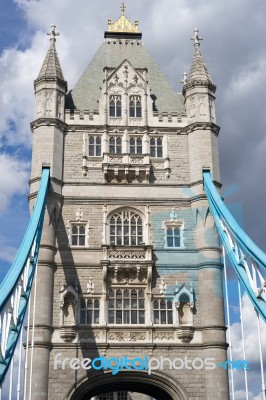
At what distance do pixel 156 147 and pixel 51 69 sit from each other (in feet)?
21.5

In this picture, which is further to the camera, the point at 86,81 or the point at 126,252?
the point at 86,81

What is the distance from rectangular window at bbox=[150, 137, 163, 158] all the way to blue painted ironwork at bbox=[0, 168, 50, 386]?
634cm

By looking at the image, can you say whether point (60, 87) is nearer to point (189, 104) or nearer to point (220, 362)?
point (189, 104)

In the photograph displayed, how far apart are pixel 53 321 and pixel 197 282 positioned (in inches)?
249

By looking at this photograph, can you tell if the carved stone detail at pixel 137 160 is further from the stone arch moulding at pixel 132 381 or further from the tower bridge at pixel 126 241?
the stone arch moulding at pixel 132 381

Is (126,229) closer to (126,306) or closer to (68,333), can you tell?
(126,306)

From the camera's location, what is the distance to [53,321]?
25.0 metres

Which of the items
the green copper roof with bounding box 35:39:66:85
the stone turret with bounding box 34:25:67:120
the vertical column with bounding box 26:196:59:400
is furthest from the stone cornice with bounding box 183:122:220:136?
the vertical column with bounding box 26:196:59:400

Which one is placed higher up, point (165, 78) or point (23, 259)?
point (165, 78)

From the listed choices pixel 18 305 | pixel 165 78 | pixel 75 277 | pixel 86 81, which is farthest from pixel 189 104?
pixel 18 305

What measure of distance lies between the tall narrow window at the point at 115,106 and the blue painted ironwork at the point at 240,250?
566 centimetres

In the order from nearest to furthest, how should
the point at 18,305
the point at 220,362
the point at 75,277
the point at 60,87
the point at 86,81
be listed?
the point at 18,305, the point at 220,362, the point at 75,277, the point at 60,87, the point at 86,81

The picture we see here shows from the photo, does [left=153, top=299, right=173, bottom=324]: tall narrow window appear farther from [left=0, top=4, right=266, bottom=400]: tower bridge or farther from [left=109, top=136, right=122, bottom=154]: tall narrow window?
[left=109, top=136, right=122, bottom=154]: tall narrow window

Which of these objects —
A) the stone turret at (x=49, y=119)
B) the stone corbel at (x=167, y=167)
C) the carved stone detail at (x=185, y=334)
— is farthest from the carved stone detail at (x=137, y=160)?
Answer: the carved stone detail at (x=185, y=334)
